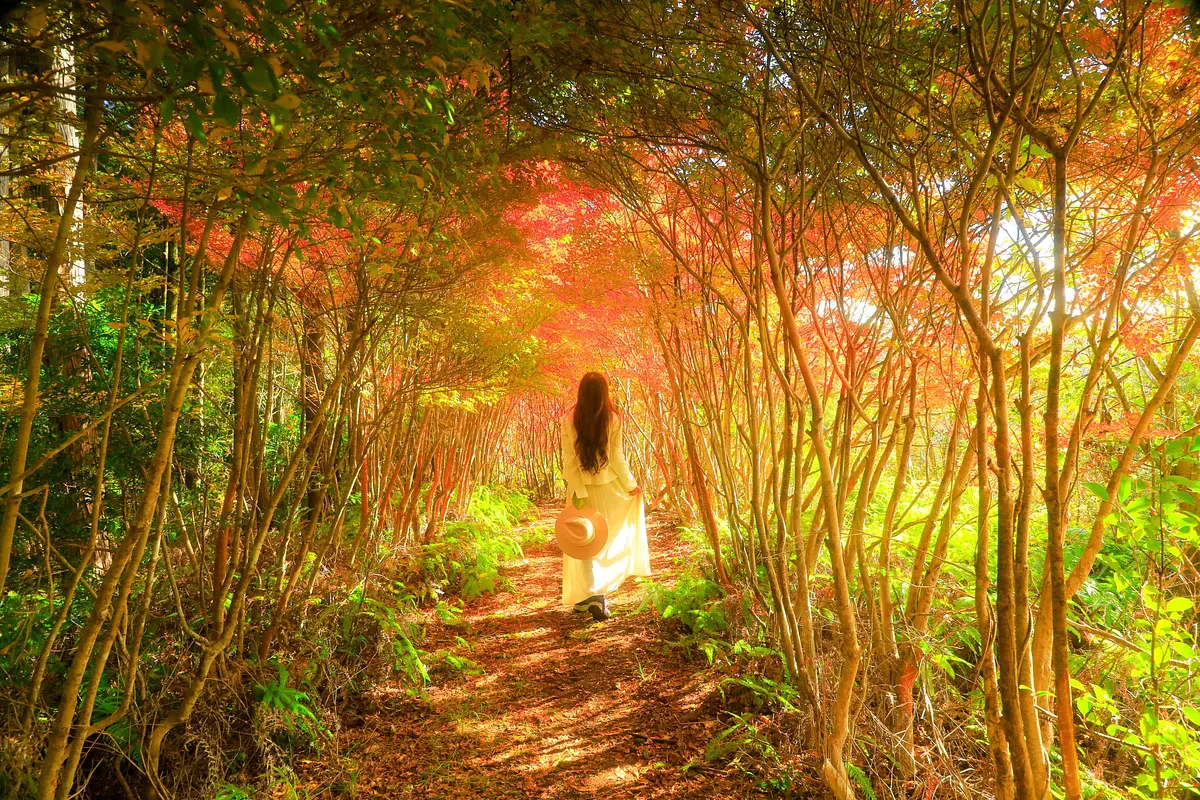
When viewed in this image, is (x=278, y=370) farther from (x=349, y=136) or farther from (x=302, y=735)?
(x=349, y=136)

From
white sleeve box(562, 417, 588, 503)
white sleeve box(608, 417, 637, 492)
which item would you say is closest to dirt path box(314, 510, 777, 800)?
white sleeve box(562, 417, 588, 503)

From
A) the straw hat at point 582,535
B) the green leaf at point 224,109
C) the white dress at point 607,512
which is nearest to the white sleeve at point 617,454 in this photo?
the white dress at point 607,512

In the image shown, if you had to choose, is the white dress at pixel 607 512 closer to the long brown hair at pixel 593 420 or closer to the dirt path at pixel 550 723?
the long brown hair at pixel 593 420

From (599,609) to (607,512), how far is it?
0.79 metres

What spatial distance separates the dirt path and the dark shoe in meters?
0.08

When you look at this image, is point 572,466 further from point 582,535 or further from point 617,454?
point 582,535

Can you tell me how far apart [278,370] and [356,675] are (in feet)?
10.0

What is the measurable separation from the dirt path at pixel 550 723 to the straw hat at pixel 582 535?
2.00 ft

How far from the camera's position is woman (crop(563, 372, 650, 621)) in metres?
4.99

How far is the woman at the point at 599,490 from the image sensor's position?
4.99m

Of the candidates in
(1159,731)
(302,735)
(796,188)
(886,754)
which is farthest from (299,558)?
(1159,731)

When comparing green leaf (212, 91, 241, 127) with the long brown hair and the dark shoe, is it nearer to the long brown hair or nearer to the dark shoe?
the long brown hair

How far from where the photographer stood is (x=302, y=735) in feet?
10.1

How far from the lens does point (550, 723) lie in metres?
3.43
